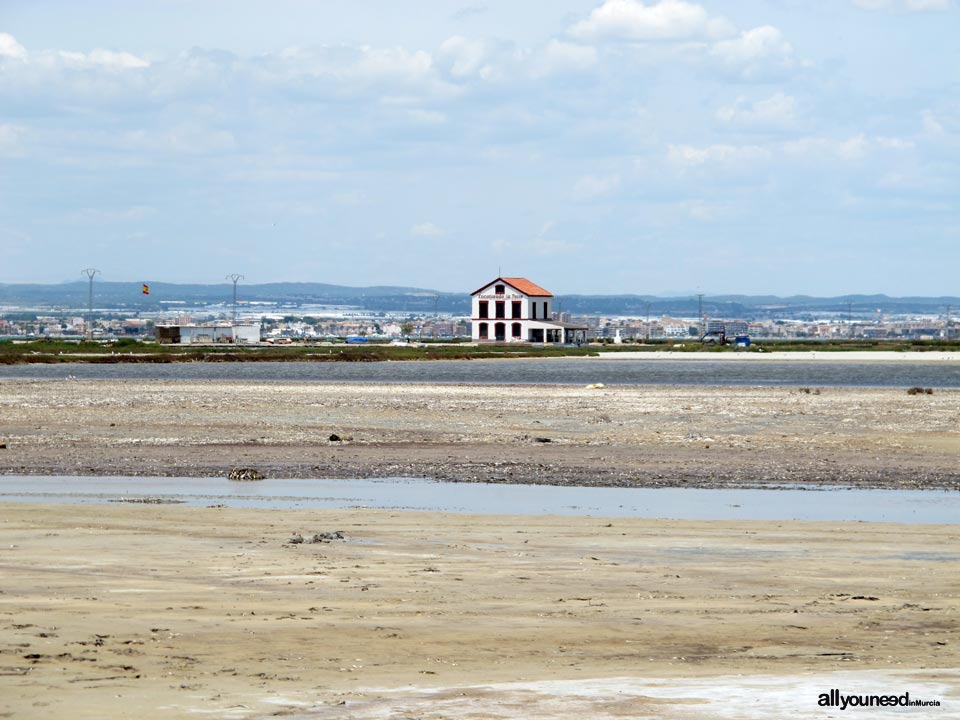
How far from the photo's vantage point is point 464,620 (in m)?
13.4

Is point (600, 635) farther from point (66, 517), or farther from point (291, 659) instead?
point (66, 517)

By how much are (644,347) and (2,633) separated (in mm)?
159233

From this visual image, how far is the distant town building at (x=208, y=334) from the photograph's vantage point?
559 feet

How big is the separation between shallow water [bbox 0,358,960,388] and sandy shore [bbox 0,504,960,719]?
58339 millimetres

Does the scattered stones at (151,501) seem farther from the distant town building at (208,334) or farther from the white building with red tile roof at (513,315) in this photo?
the white building with red tile roof at (513,315)

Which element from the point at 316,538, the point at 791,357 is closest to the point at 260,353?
the point at 791,357

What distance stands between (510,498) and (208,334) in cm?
15418

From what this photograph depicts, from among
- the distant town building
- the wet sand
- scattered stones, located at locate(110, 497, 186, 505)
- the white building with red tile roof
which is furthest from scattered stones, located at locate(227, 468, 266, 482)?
the white building with red tile roof

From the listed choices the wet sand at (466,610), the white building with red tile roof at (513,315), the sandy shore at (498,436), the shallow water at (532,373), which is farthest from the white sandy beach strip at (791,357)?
the wet sand at (466,610)

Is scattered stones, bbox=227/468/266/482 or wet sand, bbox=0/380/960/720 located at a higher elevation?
wet sand, bbox=0/380/960/720

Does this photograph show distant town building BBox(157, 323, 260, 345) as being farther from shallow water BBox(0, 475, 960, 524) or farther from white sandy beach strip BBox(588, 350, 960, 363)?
shallow water BBox(0, 475, 960, 524)

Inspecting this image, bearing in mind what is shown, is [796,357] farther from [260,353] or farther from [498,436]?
[498,436]

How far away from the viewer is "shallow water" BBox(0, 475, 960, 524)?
2289 centimetres

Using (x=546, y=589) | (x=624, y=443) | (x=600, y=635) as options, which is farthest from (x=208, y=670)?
(x=624, y=443)
